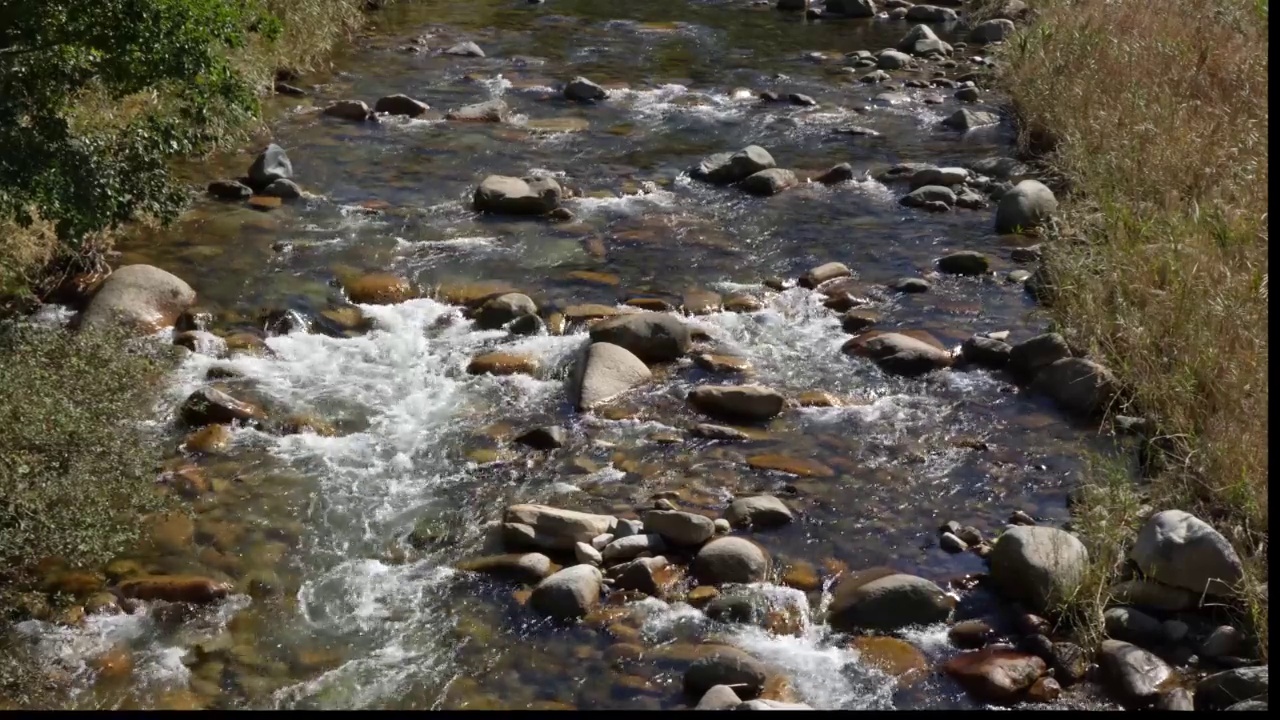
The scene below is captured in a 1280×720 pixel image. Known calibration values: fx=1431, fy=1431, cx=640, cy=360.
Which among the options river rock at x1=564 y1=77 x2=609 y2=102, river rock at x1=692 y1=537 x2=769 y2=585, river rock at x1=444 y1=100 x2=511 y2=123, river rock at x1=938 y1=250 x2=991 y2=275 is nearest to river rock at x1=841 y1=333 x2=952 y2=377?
river rock at x1=938 y1=250 x2=991 y2=275

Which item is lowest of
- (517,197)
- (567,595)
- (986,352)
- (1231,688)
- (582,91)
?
(582,91)

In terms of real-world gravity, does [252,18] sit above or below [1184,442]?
above

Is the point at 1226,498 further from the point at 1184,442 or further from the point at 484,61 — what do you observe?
the point at 484,61

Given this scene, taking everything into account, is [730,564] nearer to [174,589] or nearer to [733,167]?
[174,589]

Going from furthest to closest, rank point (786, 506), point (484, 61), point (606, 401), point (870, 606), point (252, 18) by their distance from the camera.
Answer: point (484, 61) < point (252, 18) < point (606, 401) < point (786, 506) < point (870, 606)

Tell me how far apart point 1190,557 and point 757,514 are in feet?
6.73

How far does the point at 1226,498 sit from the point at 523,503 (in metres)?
3.44

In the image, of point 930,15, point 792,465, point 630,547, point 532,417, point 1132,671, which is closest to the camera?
point 1132,671

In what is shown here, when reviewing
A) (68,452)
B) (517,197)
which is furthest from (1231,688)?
(517,197)

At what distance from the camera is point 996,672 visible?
5.96 metres

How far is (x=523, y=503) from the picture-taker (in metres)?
7.33

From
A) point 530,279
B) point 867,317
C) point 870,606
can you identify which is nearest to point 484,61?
point 530,279

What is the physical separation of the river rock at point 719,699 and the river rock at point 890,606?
2.76 ft

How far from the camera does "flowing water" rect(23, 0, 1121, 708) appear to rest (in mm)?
6141
